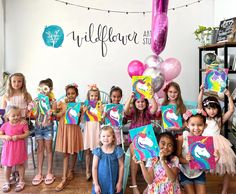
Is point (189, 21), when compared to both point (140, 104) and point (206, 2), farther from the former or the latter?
point (140, 104)

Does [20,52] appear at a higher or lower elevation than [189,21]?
lower

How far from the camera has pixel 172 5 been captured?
13.9 ft

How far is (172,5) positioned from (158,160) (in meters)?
2.98

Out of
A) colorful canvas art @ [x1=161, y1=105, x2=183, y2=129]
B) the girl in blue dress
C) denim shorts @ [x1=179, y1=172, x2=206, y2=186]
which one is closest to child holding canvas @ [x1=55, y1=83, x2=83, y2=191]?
the girl in blue dress

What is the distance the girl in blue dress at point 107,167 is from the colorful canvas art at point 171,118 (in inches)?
Result: 18.8

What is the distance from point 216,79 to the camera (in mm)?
2506

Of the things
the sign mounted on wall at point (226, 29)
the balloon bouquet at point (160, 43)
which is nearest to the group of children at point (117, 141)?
the balloon bouquet at point (160, 43)

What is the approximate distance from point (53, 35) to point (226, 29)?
241cm

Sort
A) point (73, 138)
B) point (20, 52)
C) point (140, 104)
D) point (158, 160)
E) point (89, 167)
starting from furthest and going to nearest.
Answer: point (20, 52), point (89, 167), point (73, 138), point (140, 104), point (158, 160)

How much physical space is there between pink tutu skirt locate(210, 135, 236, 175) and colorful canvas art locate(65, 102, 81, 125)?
4.26 feet

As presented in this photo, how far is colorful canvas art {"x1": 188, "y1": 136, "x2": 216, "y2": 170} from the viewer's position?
74.9 inches

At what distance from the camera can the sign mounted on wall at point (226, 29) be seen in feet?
11.2

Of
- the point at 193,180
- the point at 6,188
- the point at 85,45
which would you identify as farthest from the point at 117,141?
the point at 85,45

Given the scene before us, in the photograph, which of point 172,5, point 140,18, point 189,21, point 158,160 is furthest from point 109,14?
point 158,160
